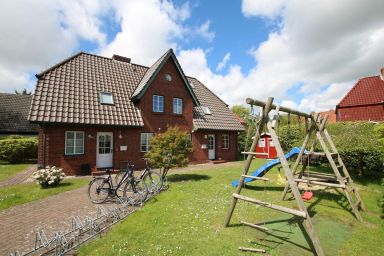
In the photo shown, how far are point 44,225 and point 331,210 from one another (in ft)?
28.3

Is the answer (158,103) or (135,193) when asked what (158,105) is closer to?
(158,103)

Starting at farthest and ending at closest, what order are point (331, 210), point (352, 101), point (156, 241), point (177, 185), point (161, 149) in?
point (352, 101), point (161, 149), point (177, 185), point (331, 210), point (156, 241)

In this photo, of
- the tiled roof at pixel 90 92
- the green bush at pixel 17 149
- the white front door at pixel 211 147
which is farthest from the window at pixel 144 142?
the green bush at pixel 17 149

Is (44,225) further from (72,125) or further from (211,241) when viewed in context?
(72,125)

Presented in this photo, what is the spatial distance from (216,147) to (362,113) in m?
18.3

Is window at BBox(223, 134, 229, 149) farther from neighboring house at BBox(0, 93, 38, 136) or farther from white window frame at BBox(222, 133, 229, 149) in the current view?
neighboring house at BBox(0, 93, 38, 136)

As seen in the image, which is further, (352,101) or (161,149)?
(352,101)

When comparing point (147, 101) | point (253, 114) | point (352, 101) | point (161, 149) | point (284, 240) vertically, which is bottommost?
point (284, 240)

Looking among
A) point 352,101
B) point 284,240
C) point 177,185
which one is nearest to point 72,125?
point 177,185

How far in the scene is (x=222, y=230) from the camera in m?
5.89

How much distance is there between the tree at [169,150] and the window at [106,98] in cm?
585

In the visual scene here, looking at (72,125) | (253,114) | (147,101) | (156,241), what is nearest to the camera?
(156,241)

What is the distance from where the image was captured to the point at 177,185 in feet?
35.9

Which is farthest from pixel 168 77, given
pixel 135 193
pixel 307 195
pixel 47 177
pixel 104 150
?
pixel 307 195
